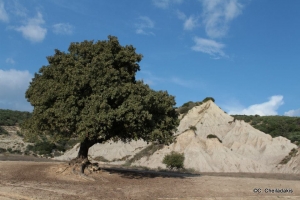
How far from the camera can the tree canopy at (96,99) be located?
71.7 ft

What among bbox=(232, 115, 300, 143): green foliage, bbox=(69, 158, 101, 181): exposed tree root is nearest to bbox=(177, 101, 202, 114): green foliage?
bbox=(232, 115, 300, 143): green foliage

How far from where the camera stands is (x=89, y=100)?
22.6 m

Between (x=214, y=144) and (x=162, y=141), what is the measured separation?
129ft

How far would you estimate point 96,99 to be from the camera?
2206cm

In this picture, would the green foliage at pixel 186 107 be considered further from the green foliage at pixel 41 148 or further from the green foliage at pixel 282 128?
the green foliage at pixel 41 148

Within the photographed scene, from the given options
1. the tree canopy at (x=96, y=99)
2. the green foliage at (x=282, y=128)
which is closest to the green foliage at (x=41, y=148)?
the green foliage at (x=282, y=128)

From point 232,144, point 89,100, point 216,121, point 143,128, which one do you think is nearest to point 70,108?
point 89,100

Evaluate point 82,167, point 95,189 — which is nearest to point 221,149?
point 82,167

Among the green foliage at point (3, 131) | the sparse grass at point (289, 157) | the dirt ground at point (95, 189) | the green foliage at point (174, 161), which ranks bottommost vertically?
the dirt ground at point (95, 189)

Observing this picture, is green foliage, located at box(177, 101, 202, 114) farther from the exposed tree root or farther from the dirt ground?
the dirt ground

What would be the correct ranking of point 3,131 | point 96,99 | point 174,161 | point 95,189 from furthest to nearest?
point 3,131 < point 174,161 < point 96,99 < point 95,189

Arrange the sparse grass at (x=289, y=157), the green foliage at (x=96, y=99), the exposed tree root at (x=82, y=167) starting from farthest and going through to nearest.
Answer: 1. the sparse grass at (x=289, y=157)
2. the exposed tree root at (x=82, y=167)
3. the green foliage at (x=96, y=99)

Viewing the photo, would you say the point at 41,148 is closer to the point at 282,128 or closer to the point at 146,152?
the point at 146,152

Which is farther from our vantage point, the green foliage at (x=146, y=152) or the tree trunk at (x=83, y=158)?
the green foliage at (x=146, y=152)
